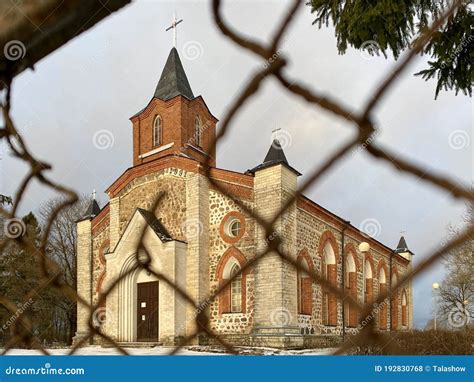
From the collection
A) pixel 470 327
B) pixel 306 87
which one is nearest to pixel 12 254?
pixel 306 87

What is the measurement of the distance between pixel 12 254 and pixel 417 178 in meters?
0.49

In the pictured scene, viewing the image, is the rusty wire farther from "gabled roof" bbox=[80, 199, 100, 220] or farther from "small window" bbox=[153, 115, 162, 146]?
"small window" bbox=[153, 115, 162, 146]

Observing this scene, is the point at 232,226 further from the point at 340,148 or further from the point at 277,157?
the point at 340,148

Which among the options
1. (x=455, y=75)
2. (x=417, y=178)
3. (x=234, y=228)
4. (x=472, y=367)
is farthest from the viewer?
(x=234, y=228)

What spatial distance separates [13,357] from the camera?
0.95 feet

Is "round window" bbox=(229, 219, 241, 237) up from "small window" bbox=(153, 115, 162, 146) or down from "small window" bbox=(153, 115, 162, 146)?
down

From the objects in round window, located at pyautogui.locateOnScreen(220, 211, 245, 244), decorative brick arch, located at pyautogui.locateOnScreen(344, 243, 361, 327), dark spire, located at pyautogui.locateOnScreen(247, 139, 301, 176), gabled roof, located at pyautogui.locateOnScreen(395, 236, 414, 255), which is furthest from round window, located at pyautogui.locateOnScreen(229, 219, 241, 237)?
gabled roof, located at pyautogui.locateOnScreen(395, 236, 414, 255)

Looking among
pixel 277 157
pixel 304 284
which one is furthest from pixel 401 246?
pixel 304 284

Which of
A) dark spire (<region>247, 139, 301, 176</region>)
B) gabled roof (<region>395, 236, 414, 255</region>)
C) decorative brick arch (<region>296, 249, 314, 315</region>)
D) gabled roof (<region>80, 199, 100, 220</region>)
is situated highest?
gabled roof (<region>80, 199, 100, 220</region>)

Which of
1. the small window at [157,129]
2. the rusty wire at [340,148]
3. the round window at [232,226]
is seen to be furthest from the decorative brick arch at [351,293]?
the small window at [157,129]

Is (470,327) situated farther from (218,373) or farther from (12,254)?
(12,254)

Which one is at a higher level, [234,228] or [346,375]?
[234,228]

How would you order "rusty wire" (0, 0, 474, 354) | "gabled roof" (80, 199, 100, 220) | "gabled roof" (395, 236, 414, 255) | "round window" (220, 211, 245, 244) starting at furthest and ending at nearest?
"round window" (220, 211, 245, 244), "gabled roof" (80, 199, 100, 220), "gabled roof" (395, 236, 414, 255), "rusty wire" (0, 0, 474, 354)

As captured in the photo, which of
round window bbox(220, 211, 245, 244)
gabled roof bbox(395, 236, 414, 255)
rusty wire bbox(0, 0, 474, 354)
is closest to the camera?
rusty wire bbox(0, 0, 474, 354)
